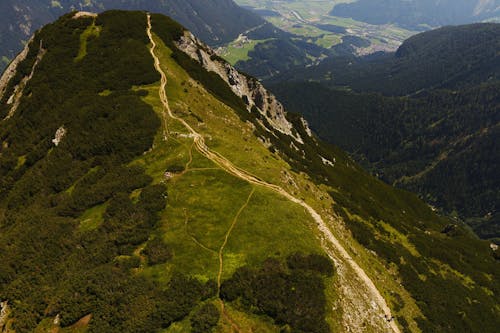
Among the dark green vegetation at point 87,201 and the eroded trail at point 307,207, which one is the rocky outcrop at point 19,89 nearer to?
the dark green vegetation at point 87,201

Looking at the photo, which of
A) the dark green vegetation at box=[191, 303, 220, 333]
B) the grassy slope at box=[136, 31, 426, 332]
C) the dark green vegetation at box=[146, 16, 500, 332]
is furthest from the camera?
the dark green vegetation at box=[146, 16, 500, 332]

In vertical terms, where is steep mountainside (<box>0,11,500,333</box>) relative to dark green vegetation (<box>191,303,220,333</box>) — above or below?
below

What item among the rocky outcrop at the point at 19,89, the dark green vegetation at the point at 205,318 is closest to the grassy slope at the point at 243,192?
the dark green vegetation at the point at 205,318

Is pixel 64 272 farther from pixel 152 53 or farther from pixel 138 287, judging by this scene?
pixel 152 53

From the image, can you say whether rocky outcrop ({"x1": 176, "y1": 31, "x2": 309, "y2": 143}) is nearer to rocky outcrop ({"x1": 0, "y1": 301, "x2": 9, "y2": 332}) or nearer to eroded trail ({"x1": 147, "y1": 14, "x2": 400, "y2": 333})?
eroded trail ({"x1": 147, "y1": 14, "x2": 400, "y2": 333})

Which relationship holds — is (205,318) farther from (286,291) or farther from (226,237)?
(226,237)

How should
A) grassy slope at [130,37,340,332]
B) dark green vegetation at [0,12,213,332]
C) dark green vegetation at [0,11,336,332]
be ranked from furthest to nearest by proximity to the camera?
grassy slope at [130,37,340,332], dark green vegetation at [0,12,213,332], dark green vegetation at [0,11,336,332]

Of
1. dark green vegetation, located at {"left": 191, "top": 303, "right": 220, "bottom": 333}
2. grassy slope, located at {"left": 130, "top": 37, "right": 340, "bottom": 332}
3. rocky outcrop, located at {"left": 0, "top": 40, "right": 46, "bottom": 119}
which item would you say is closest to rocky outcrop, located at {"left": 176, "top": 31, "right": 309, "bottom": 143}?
rocky outcrop, located at {"left": 0, "top": 40, "right": 46, "bottom": 119}
